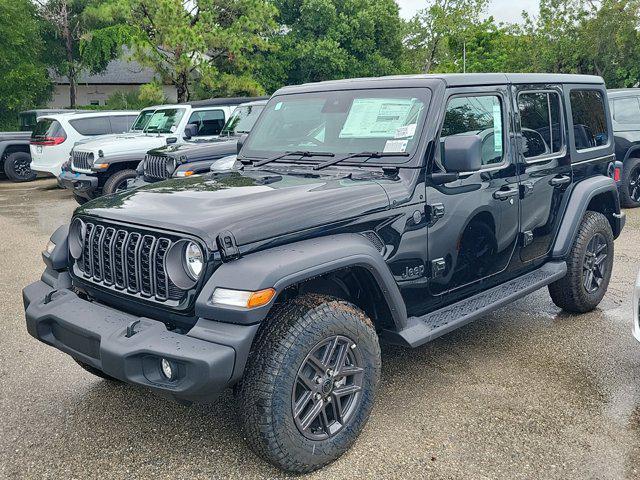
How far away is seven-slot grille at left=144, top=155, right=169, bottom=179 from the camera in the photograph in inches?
355

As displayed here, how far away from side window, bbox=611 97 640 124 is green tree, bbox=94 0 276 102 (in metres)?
12.8

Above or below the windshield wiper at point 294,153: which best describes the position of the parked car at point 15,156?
below

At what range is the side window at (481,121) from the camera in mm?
3828

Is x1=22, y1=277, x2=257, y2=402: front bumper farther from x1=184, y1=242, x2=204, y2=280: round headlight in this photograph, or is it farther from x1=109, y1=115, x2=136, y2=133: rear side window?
x1=109, y1=115, x2=136, y2=133: rear side window

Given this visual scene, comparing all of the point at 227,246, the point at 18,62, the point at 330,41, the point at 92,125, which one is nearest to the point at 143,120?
the point at 92,125

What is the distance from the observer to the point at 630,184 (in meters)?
10.1

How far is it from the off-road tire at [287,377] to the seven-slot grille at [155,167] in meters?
6.43

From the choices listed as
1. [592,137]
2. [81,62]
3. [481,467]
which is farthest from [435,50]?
[481,467]

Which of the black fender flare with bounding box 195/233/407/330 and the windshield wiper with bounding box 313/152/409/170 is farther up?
the windshield wiper with bounding box 313/152/409/170

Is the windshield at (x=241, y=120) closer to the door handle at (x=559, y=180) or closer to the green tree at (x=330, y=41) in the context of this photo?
the door handle at (x=559, y=180)

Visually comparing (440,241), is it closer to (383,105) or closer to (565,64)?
(383,105)

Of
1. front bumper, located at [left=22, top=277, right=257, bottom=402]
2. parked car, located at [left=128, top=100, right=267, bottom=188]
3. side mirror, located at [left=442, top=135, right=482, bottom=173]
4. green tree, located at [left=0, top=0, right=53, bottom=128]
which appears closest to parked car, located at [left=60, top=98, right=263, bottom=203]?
parked car, located at [left=128, top=100, right=267, bottom=188]

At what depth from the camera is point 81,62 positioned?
29.9 m

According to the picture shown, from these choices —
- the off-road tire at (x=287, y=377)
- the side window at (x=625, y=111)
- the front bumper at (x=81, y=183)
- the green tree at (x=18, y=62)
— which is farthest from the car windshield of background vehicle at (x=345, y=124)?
the green tree at (x=18, y=62)
